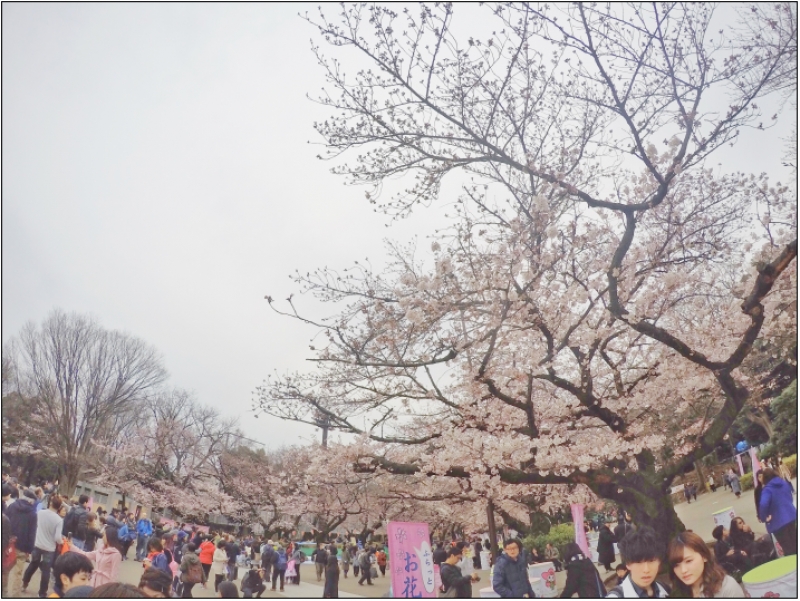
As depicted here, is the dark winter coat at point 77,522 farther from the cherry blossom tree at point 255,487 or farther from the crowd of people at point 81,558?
the cherry blossom tree at point 255,487

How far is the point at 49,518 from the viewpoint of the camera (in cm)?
683

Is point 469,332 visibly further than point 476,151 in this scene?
Yes

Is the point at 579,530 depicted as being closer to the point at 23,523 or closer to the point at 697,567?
the point at 697,567

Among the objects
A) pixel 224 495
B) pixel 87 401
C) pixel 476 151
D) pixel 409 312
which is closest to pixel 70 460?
pixel 87 401

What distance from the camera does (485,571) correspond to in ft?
58.6

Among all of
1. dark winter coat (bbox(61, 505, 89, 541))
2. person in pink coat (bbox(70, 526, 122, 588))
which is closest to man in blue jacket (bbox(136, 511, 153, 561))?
dark winter coat (bbox(61, 505, 89, 541))

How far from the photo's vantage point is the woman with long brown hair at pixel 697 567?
3277 mm

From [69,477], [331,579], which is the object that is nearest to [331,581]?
[331,579]

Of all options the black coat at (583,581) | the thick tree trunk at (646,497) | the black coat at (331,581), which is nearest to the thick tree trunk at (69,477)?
the black coat at (331,581)

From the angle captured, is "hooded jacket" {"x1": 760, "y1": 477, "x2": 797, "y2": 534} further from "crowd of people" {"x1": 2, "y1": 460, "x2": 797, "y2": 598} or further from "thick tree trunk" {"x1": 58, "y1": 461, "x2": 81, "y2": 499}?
"thick tree trunk" {"x1": 58, "y1": 461, "x2": 81, "y2": 499}

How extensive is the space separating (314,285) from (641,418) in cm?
691

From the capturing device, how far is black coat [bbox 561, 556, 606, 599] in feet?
19.2

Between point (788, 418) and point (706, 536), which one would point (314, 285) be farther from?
point (788, 418)

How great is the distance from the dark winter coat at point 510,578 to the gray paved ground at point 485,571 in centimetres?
638
